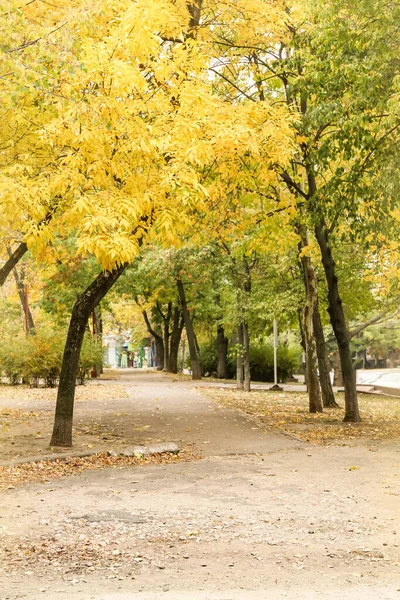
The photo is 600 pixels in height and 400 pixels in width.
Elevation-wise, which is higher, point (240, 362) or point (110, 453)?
point (240, 362)

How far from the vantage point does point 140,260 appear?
36219 millimetres

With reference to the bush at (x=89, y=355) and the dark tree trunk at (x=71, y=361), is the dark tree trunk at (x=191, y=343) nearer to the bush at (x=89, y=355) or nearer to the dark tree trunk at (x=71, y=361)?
the bush at (x=89, y=355)

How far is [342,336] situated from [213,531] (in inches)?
423

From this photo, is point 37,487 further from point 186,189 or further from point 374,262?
point 374,262

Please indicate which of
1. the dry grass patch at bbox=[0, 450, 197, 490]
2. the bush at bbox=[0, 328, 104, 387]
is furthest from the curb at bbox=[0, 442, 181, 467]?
the bush at bbox=[0, 328, 104, 387]

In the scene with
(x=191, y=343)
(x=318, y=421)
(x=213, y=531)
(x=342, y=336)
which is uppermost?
(x=191, y=343)

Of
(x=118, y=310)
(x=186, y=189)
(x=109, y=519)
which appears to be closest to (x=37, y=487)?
(x=109, y=519)

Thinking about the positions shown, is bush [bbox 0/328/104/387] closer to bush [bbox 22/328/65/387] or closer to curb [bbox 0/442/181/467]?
bush [bbox 22/328/65/387]

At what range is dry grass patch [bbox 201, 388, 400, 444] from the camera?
574 inches

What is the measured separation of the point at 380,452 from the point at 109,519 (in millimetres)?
6179

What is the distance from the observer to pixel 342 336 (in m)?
17.1

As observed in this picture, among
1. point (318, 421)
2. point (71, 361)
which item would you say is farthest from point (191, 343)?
point (71, 361)

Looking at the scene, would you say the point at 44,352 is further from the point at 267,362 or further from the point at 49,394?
the point at 267,362

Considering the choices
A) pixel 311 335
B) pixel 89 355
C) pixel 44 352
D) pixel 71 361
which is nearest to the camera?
pixel 71 361
